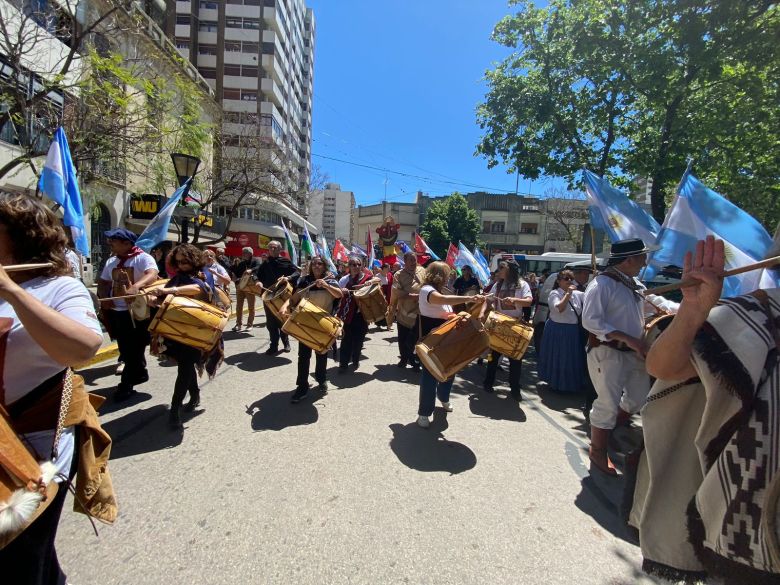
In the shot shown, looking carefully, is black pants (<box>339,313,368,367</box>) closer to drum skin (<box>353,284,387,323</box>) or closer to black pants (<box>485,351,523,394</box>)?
drum skin (<box>353,284,387,323</box>)

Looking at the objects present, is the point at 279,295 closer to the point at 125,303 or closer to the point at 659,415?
the point at 125,303

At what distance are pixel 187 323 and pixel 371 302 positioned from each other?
3068 mm

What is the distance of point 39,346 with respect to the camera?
4.37 ft

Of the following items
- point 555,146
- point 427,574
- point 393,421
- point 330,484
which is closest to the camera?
point 427,574

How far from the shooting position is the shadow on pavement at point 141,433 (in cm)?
344

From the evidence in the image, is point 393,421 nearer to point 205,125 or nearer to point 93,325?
point 93,325

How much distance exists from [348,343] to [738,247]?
4.91m

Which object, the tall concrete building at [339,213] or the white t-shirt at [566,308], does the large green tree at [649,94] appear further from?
the tall concrete building at [339,213]

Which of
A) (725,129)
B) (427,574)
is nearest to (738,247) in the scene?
(427,574)

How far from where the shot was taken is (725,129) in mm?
8742

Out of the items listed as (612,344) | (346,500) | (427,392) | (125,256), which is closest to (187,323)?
(125,256)

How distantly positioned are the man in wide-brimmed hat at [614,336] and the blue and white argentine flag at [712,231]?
0.62 feet

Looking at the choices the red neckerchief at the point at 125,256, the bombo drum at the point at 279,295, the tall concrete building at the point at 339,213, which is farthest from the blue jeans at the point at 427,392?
the tall concrete building at the point at 339,213

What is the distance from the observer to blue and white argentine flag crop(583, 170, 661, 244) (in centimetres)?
424
